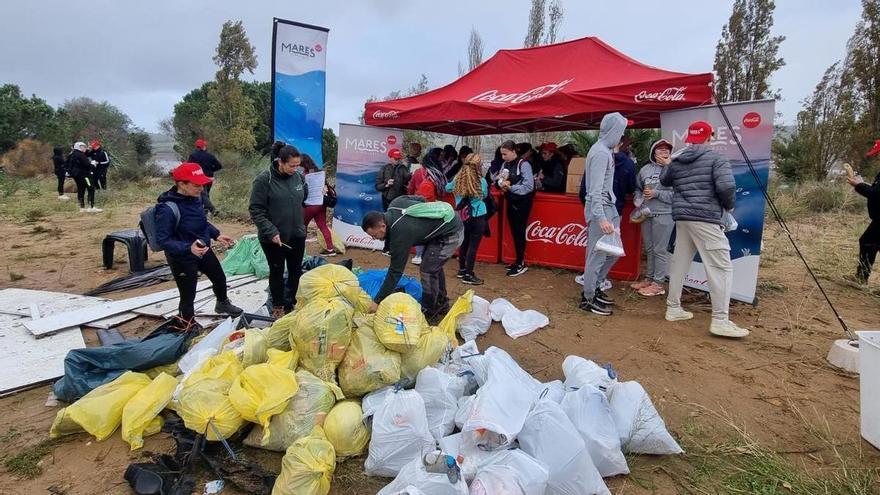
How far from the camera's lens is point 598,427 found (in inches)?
93.0

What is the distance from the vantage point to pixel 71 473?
2.45 metres

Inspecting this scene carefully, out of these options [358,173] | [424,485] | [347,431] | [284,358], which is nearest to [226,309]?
[284,358]

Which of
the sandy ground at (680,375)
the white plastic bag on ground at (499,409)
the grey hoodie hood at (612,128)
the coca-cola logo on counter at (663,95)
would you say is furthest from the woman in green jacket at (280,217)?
the coca-cola logo on counter at (663,95)

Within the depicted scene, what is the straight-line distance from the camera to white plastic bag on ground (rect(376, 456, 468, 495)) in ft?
6.20

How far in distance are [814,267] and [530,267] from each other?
13.1 feet

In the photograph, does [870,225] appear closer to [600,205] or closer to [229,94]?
[600,205]

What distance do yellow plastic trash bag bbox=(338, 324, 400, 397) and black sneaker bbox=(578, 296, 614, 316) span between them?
269cm

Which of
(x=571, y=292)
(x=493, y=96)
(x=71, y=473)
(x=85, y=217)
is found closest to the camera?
(x=71, y=473)

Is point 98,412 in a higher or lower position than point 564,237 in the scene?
lower

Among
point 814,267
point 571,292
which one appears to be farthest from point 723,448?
point 814,267

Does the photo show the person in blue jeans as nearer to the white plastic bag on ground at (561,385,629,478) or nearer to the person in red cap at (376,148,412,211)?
the person in red cap at (376,148,412,211)

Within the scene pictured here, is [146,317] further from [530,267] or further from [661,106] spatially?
[661,106]

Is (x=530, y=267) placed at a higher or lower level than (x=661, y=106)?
lower

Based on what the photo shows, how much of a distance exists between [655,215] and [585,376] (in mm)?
2923
